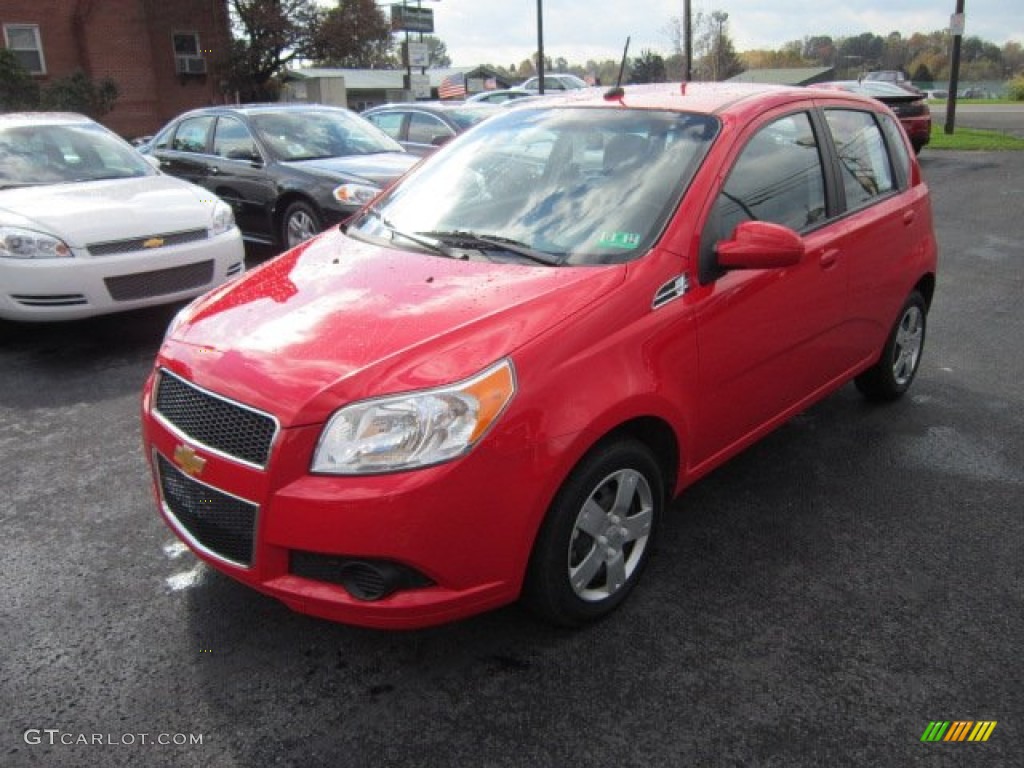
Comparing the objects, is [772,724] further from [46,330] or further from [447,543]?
[46,330]

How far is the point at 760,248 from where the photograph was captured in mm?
2895

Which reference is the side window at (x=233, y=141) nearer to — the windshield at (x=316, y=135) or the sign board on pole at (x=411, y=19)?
the windshield at (x=316, y=135)

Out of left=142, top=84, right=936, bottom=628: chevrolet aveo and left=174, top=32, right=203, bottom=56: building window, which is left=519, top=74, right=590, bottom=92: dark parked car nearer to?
left=174, top=32, right=203, bottom=56: building window

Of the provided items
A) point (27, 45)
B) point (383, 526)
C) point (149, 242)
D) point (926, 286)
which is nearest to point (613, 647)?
point (383, 526)

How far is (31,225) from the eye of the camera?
551 cm

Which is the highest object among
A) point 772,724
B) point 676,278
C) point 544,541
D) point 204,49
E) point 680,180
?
point 204,49

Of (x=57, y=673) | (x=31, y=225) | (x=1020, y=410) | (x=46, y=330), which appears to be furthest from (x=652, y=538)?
(x=46, y=330)

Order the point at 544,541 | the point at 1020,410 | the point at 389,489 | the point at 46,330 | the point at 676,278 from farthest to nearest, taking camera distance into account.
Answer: the point at 46,330 → the point at 1020,410 → the point at 676,278 → the point at 544,541 → the point at 389,489

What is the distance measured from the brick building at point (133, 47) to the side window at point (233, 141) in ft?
71.3

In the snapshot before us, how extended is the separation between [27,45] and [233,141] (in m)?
22.5

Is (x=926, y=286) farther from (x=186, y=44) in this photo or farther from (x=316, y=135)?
(x=186, y=44)


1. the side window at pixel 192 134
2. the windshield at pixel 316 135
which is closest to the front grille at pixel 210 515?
the windshield at pixel 316 135

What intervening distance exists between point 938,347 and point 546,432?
14.2ft

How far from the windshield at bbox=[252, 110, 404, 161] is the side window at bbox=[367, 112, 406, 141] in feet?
9.27
